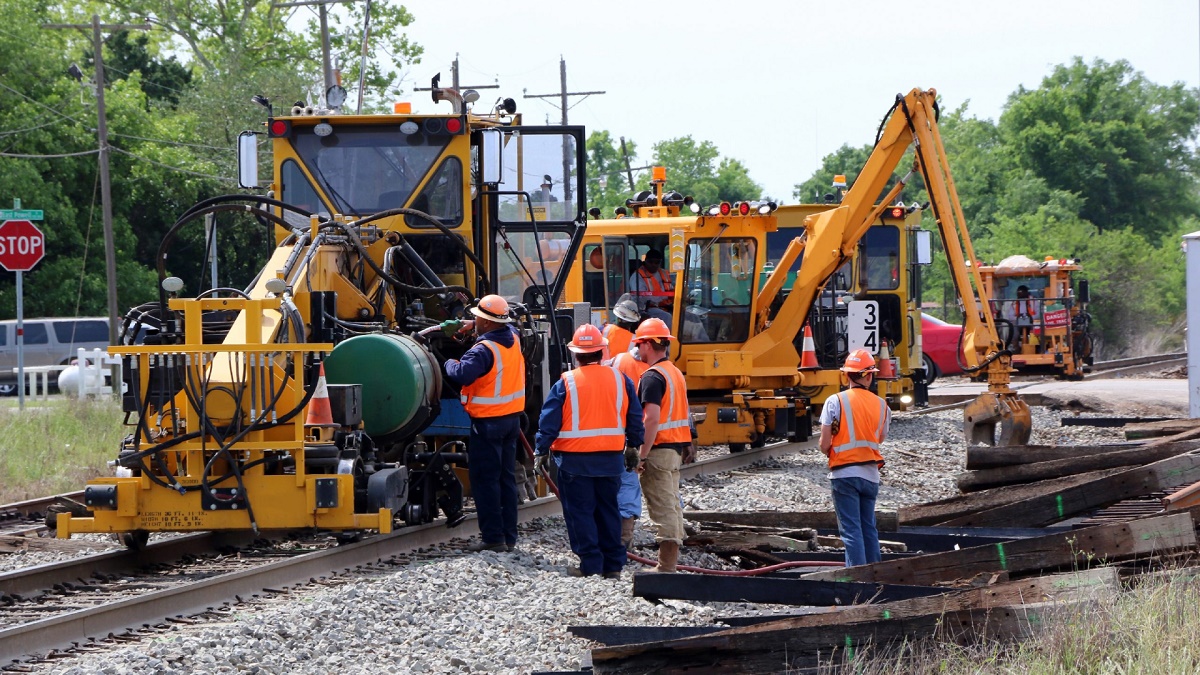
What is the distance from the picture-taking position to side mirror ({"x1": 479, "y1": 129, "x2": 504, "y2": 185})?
38.4ft

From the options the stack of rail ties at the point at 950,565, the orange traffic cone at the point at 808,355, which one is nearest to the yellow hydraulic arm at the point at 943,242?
the orange traffic cone at the point at 808,355

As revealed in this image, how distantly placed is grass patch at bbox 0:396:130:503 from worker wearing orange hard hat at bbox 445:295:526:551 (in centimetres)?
518

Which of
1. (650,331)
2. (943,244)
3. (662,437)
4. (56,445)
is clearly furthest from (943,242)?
(56,445)

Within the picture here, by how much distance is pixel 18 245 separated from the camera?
777 inches

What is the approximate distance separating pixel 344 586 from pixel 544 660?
2.13 m

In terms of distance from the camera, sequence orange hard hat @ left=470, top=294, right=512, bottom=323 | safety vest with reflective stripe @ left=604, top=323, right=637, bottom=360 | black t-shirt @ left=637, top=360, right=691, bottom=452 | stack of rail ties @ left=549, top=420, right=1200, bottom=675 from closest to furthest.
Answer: stack of rail ties @ left=549, top=420, right=1200, bottom=675 → black t-shirt @ left=637, top=360, right=691, bottom=452 → orange hard hat @ left=470, top=294, right=512, bottom=323 → safety vest with reflective stripe @ left=604, top=323, right=637, bottom=360

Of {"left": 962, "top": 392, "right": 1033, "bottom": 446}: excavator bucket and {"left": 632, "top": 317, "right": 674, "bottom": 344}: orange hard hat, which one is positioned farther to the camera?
{"left": 962, "top": 392, "right": 1033, "bottom": 446}: excavator bucket

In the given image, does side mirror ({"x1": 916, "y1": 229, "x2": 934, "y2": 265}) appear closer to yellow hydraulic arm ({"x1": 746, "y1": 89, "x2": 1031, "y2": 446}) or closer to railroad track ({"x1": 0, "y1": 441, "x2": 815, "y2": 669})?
yellow hydraulic arm ({"x1": 746, "y1": 89, "x2": 1031, "y2": 446})

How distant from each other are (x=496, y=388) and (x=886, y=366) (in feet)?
33.8

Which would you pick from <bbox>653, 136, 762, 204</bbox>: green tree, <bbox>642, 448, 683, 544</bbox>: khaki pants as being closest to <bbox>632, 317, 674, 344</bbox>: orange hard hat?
<bbox>642, 448, 683, 544</bbox>: khaki pants

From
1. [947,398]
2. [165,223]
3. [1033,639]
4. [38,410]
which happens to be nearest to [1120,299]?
[947,398]

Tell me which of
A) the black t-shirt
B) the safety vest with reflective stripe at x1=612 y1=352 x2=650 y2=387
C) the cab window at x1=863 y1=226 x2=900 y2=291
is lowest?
the black t-shirt

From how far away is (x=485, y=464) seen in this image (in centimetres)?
1087

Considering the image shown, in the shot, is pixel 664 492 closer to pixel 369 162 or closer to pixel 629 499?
pixel 629 499
